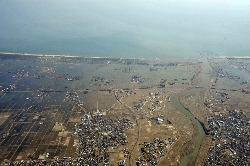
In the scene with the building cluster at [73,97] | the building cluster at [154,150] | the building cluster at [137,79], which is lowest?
the building cluster at [154,150]

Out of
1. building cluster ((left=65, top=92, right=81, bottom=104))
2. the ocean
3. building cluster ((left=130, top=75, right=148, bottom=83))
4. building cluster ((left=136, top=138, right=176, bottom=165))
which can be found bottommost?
building cluster ((left=136, top=138, right=176, bottom=165))

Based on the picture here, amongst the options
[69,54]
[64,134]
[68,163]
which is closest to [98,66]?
[69,54]

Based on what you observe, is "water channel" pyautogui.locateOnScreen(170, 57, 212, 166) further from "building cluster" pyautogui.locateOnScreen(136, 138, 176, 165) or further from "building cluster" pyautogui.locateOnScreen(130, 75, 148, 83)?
"building cluster" pyautogui.locateOnScreen(130, 75, 148, 83)

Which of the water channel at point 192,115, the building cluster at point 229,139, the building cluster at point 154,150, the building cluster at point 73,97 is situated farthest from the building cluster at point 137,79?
the building cluster at point 154,150

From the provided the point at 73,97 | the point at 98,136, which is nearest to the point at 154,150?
the point at 98,136

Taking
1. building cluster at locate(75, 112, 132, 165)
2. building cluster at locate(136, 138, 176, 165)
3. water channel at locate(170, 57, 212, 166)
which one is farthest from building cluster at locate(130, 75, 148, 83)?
building cluster at locate(136, 138, 176, 165)

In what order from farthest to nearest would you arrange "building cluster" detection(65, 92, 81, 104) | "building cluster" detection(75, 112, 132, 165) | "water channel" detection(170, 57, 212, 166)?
"building cluster" detection(65, 92, 81, 104), "water channel" detection(170, 57, 212, 166), "building cluster" detection(75, 112, 132, 165)

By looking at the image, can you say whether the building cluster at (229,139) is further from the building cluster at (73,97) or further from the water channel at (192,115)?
the building cluster at (73,97)
